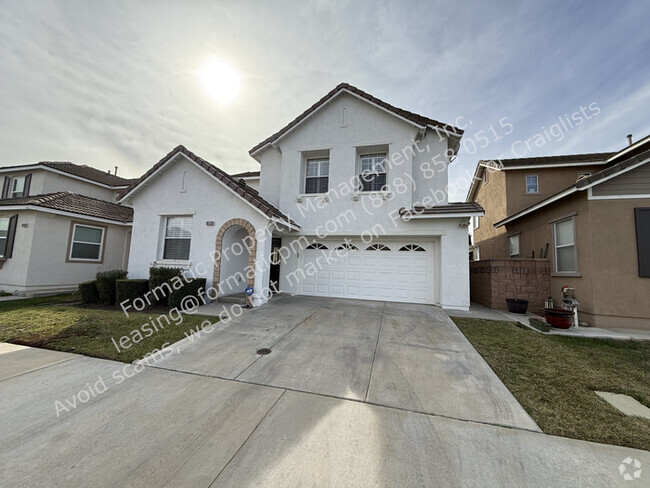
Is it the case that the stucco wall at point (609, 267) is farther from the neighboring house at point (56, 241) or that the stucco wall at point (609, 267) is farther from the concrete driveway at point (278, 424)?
the neighboring house at point (56, 241)

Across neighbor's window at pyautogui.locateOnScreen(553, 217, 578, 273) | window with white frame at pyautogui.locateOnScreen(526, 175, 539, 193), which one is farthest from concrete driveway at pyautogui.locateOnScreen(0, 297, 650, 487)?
window with white frame at pyautogui.locateOnScreen(526, 175, 539, 193)

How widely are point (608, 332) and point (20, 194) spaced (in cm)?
2741

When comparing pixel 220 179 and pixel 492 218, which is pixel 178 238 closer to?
pixel 220 179

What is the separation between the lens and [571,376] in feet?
13.3

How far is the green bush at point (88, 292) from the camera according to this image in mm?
8305

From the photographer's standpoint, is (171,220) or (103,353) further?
(171,220)

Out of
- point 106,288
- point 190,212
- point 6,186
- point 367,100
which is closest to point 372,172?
point 367,100

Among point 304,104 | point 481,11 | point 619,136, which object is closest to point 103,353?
point 304,104

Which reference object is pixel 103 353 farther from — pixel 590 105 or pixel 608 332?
pixel 590 105

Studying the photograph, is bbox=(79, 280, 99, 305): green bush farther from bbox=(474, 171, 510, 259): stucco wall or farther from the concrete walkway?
bbox=(474, 171, 510, 259): stucco wall

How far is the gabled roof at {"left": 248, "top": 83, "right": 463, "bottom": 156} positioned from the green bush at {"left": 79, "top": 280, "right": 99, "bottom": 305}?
842 cm

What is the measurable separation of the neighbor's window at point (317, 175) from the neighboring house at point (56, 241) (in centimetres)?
955

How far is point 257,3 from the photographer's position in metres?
7.58

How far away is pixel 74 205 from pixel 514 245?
20.9 meters
